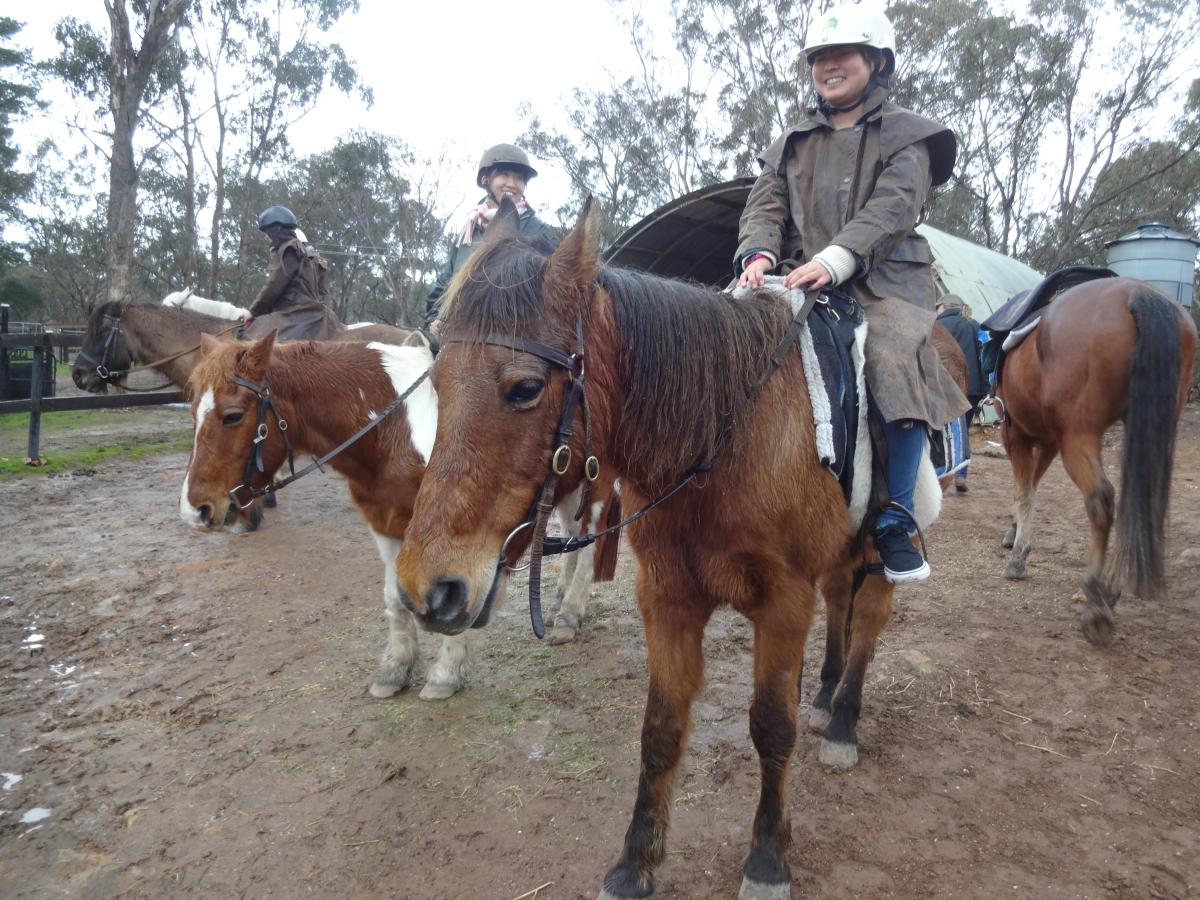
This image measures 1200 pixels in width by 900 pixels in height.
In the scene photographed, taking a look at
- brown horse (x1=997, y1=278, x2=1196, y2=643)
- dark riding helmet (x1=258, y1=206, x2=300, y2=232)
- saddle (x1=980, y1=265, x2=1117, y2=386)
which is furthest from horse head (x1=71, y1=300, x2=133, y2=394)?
brown horse (x1=997, y1=278, x2=1196, y2=643)

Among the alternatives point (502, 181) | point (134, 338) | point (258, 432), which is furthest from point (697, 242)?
point (258, 432)

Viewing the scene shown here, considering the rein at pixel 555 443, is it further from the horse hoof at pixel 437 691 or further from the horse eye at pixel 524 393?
the horse hoof at pixel 437 691

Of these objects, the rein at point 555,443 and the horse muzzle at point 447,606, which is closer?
the horse muzzle at point 447,606

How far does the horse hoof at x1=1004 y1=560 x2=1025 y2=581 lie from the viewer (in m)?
5.37

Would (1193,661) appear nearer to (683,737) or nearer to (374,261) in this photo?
(683,737)

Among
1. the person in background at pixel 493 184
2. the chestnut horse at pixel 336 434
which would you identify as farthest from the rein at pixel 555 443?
the person in background at pixel 493 184

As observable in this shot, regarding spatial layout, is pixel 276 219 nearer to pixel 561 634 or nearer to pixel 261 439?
pixel 261 439

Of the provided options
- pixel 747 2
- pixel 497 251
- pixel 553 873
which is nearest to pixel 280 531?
pixel 553 873

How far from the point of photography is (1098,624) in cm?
406

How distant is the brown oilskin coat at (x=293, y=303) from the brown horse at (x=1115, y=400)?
6338mm

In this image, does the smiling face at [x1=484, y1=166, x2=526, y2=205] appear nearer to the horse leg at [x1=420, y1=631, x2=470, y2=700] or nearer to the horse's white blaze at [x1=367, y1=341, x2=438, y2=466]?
the horse's white blaze at [x1=367, y1=341, x2=438, y2=466]

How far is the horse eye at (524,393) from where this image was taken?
169cm

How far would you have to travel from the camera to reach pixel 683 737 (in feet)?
7.78

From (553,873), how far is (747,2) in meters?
29.2
